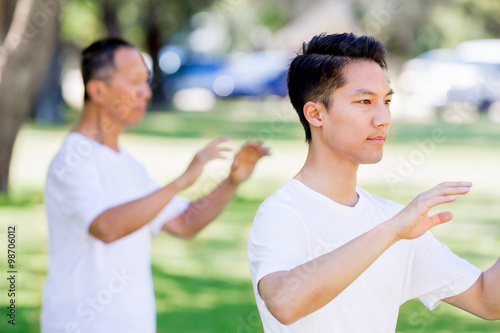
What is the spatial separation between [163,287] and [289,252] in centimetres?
601

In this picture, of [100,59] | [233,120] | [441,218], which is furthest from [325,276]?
[233,120]

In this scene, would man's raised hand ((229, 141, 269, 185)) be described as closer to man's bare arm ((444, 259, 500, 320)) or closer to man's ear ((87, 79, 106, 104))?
man's ear ((87, 79, 106, 104))

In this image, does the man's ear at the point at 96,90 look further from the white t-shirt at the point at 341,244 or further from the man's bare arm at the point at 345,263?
the man's bare arm at the point at 345,263

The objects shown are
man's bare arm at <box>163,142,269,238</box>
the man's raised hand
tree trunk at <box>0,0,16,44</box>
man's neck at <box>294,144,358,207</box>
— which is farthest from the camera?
tree trunk at <box>0,0,16,44</box>

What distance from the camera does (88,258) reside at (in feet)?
12.1

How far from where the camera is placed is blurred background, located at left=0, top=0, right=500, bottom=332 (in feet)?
27.5

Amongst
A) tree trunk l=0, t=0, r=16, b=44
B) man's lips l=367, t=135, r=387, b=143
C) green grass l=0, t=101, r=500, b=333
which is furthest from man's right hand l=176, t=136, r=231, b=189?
tree trunk l=0, t=0, r=16, b=44

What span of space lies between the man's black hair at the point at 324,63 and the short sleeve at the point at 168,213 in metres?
1.43

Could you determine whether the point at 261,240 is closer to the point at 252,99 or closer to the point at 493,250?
the point at 493,250

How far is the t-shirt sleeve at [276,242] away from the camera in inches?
92.5

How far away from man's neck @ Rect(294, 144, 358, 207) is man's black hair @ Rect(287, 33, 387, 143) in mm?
143

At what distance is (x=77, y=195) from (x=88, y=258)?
0.28 metres

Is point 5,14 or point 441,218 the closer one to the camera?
point 441,218

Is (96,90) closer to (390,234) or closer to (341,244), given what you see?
(341,244)
